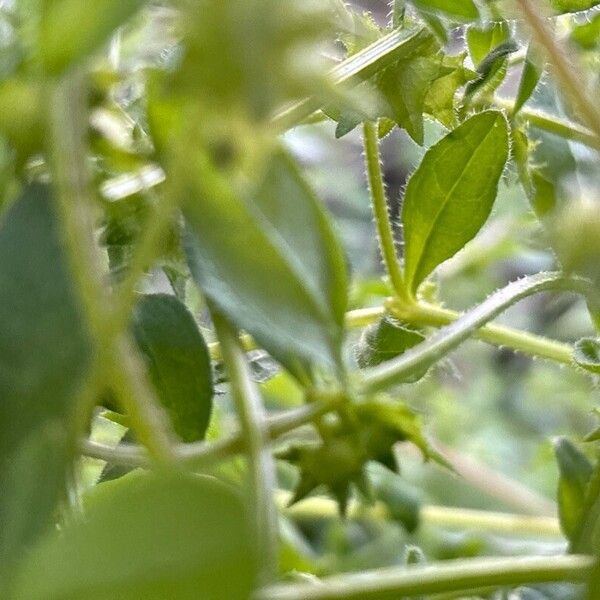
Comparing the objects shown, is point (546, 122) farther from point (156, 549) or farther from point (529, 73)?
point (156, 549)

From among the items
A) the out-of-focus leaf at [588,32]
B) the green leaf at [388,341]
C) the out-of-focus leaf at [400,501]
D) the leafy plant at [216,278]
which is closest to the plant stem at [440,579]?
the leafy plant at [216,278]

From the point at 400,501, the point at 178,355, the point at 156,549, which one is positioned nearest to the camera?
the point at 156,549

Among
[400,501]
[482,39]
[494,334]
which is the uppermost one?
[482,39]

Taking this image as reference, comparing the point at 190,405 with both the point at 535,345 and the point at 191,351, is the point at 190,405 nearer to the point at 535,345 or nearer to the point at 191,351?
the point at 191,351

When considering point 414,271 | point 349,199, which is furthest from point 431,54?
point 349,199

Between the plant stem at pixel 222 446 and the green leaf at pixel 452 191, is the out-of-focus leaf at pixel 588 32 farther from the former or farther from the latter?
the plant stem at pixel 222 446

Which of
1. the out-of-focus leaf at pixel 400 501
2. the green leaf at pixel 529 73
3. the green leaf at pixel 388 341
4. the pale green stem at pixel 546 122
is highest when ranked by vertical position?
the green leaf at pixel 529 73

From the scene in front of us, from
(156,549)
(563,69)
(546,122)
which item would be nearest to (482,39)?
(546,122)
